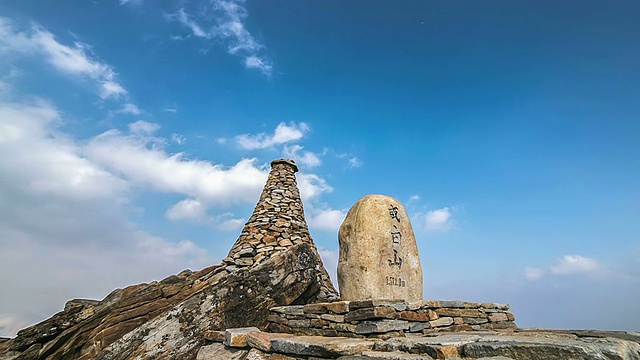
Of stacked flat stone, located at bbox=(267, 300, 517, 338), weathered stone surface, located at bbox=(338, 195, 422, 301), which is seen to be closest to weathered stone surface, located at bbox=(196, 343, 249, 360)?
stacked flat stone, located at bbox=(267, 300, 517, 338)

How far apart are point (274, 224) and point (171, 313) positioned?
569 centimetres

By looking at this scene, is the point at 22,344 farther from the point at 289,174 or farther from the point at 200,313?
the point at 289,174

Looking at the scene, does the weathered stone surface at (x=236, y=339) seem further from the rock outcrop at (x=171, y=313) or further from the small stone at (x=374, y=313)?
the small stone at (x=374, y=313)

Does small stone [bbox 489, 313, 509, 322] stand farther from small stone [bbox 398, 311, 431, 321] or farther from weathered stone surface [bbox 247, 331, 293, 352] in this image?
weathered stone surface [bbox 247, 331, 293, 352]

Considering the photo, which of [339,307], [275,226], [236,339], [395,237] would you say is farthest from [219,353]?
[275,226]

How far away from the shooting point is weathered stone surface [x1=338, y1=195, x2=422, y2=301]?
747 centimetres

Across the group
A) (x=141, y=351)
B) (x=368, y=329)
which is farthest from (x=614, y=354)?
(x=141, y=351)

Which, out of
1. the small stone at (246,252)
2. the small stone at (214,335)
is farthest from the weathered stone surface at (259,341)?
the small stone at (246,252)

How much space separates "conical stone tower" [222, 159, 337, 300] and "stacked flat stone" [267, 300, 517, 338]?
3041mm

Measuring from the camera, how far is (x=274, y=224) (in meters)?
11.9

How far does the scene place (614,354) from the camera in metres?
3.31

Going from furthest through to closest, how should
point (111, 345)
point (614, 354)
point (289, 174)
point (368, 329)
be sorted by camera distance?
point (289, 174)
point (111, 345)
point (368, 329)
point (614, 354)

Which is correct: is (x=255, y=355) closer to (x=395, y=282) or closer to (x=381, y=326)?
(x=381, y=326)

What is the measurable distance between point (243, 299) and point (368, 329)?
2.65 meters
